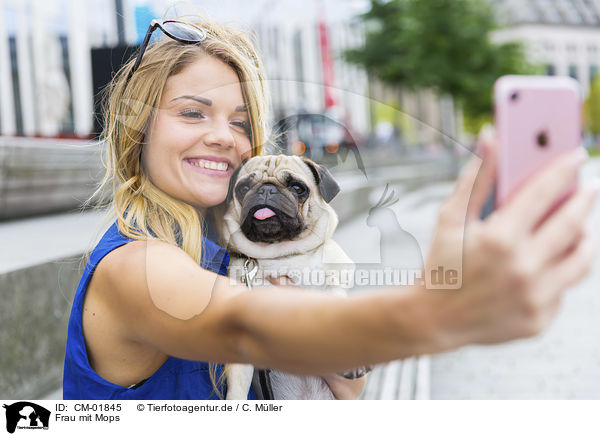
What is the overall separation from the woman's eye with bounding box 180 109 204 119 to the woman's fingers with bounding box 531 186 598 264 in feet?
1.88

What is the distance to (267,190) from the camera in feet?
3.05

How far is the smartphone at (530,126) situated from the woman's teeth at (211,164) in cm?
47

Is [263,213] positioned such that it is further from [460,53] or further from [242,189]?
[460,53]

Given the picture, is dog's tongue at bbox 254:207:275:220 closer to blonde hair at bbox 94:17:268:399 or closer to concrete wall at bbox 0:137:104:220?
blonde hair at bbox 94:17:268:399

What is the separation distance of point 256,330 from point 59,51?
42.4 ft

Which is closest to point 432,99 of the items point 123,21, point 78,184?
point 78,184

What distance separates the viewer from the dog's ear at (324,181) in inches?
37.7

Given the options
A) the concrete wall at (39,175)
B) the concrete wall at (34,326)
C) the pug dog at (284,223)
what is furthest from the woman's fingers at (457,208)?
the concrete wall at (39,175)

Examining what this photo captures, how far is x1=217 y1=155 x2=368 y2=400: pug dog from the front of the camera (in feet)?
3.05

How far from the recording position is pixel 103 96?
113cm

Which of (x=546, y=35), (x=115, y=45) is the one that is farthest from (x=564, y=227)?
(x=546, y=35)
